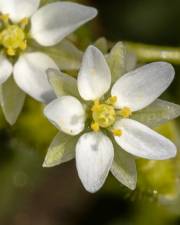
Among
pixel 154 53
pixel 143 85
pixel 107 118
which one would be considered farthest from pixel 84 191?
pixel 143 85

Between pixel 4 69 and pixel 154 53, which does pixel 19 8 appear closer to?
pixel 4 69

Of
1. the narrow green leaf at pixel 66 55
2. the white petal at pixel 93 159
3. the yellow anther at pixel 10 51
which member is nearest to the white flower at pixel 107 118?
the white petal at pixel 93 159

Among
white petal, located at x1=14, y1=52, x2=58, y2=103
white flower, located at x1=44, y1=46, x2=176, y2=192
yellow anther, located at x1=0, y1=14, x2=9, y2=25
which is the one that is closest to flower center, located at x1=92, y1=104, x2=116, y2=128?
white flower, located at x1=44, y1=46, x2=176, y2=192

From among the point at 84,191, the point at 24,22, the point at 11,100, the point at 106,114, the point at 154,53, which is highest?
the point at 24,22

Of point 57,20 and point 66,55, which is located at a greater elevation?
point 57,20

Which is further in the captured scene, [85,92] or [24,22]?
[24,22]

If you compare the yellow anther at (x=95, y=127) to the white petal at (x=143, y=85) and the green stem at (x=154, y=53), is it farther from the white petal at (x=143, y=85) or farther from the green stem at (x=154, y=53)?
the green stem at (x=154, y=53)

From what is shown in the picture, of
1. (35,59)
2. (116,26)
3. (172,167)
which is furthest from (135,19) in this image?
(35,59)
